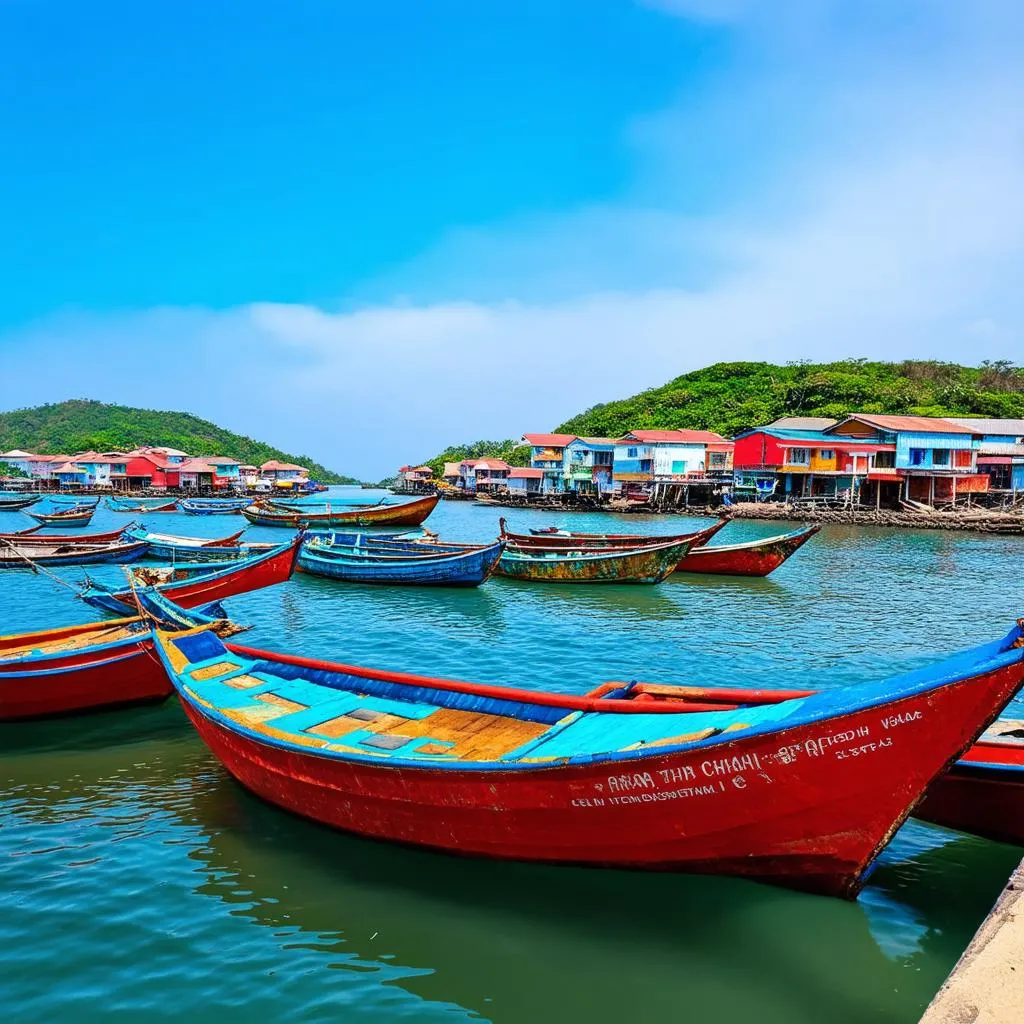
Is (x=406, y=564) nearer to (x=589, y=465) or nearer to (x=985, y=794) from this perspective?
(x=985, y=794)

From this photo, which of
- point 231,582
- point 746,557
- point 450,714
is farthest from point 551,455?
point 450,714

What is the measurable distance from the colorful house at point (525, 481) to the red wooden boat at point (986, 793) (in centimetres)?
7089

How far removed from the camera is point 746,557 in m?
26.5

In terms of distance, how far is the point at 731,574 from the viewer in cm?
2702

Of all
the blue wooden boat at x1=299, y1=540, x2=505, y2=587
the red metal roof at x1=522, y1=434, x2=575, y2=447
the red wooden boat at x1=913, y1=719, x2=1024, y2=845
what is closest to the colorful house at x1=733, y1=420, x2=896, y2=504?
the red metal roof at x1=522, y1=434, x2=575, y2=447

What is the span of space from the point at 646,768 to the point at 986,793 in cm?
404

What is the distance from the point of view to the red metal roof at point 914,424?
51.0 metres

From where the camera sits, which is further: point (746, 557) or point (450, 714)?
point (746, 557)

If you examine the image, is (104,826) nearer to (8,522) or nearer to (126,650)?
(126,650)

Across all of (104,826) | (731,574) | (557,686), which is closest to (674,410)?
(731,574)

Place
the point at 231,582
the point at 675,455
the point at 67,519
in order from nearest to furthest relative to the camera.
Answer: the point at 231,582, the point at 67,519, the point at 675,455

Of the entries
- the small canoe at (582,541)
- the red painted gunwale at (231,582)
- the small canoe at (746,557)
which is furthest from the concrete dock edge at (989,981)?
the small canoe at (746,557)

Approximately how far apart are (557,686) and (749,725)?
25.0ft

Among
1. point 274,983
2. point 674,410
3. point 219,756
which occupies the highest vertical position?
point 674,410
